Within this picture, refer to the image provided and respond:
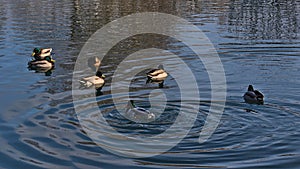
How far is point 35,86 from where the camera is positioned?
18578 millimetres

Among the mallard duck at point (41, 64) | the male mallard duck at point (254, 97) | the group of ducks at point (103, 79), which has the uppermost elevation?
the male mallard duck at point (254, 97)

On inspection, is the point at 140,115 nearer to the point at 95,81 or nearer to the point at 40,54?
the point at 95,81

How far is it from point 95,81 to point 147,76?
2125 millimetres

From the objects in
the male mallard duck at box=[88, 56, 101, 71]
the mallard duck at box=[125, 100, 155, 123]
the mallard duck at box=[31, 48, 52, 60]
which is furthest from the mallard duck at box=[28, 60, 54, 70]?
the mallard duck at box=[125, 100, 155, 123]

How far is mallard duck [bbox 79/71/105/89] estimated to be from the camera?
1867 centimetres

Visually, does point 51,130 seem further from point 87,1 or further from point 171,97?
point 87,1

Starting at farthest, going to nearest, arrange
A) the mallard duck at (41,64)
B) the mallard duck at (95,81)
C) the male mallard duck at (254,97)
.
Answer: the mallard duck at (41,64) → the mallard duck at (95,81) → the male mallard duck at (254,97)

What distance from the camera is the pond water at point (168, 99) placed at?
1139 cm

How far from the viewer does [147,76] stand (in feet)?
65.0

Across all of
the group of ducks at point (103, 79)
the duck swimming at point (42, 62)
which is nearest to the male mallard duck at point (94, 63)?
the duck swimming at point (42, 62)

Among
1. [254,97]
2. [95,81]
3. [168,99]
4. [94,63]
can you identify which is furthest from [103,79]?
[254,97]

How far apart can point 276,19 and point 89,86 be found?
20.9m

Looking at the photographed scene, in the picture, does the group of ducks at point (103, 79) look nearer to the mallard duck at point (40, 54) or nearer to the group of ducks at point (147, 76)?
the group of ducks at point (147, 76)

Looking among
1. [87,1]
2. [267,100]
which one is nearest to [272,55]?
[267,100]
